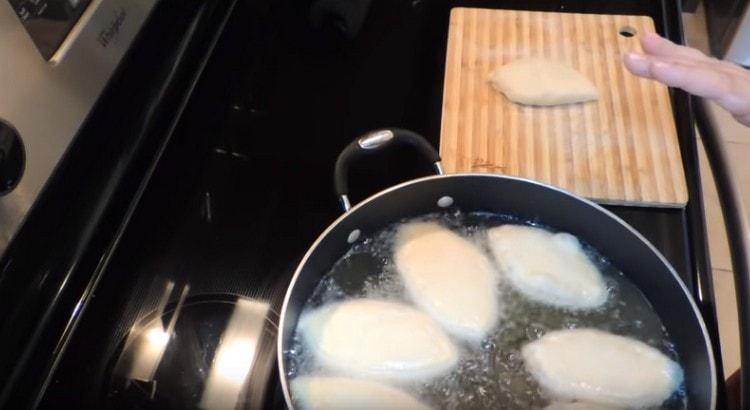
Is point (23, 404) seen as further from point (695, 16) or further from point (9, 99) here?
point (695, 16)

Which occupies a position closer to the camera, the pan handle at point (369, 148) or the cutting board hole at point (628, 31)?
the pan handle at point (369, 148)

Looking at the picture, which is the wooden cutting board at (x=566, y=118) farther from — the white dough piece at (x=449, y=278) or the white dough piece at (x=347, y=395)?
the white dough piece at (x=347, y=395)

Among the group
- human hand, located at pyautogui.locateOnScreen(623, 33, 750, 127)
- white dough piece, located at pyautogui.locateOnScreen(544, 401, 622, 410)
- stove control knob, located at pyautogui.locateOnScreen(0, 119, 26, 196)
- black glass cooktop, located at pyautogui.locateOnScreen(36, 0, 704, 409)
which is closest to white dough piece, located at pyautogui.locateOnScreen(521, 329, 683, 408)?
white dough piece, located at pyautogui.locateOnScreen(544, 401, 622, 410)

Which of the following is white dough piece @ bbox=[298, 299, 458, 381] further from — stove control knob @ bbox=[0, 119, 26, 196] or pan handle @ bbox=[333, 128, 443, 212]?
stove control knob @ bbox=[0, 119, 26, 196]

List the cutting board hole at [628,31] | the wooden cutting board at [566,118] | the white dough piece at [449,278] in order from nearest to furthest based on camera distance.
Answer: the white dough piece at [449,278] < the wooden cutting board at [566,118] < the cutting board hole at [628,31]

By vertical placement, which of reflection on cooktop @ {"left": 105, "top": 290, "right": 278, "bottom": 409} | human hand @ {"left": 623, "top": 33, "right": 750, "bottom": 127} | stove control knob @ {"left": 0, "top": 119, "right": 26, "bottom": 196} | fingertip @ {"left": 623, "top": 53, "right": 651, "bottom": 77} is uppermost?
stove control knob @ {"left": 0, "top": 119, "right": 26, "bottom": 196}

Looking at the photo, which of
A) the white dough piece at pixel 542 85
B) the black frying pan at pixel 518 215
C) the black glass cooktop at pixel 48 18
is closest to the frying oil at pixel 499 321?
the black frying pan at pixel 518 215
